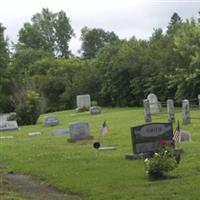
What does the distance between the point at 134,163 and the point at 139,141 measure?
2.69 ft

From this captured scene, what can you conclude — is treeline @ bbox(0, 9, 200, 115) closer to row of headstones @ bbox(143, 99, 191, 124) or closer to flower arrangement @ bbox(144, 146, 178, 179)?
row of headstones @ bbox(143, 99, 191, 124)

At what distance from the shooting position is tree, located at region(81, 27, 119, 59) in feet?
413

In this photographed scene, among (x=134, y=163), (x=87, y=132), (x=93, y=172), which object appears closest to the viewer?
(x=93, y=172)

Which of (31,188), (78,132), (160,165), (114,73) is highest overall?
(114,73)

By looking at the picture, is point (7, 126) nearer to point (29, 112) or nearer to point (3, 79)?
point (29, 112)

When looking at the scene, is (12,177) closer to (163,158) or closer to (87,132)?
(163,158)

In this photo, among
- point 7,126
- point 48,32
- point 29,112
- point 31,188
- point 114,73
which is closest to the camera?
point 31,188

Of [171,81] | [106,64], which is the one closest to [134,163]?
[171,81]

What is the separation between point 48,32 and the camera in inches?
4820

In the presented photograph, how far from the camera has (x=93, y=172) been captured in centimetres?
1638

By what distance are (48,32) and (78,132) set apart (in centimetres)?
9615

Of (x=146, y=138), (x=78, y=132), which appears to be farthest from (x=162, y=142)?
(x=78, y=132)

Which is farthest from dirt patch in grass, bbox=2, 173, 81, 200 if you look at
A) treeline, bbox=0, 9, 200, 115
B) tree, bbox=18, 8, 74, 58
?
tree, bbox=18, 8, 74, 58

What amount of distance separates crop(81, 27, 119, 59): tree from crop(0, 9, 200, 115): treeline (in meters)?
18.9
